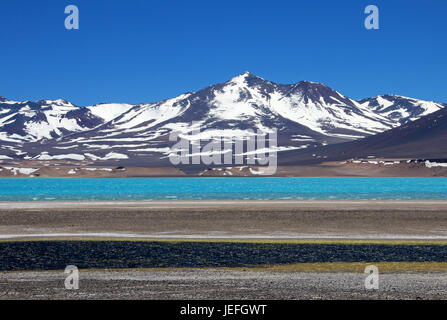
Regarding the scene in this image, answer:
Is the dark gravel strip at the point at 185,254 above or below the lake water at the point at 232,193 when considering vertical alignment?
above

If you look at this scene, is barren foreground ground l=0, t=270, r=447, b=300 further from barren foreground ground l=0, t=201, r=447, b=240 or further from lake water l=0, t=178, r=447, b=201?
lake water l=0, t=178, r=447, b=201

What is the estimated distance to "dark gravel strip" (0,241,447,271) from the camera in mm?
25984

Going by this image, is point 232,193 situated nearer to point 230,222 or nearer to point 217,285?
point 230,222

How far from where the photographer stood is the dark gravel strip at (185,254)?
Result: 85.3 feet

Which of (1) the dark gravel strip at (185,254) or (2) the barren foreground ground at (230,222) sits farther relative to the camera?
(2) the barren foreground ground at (230,222)

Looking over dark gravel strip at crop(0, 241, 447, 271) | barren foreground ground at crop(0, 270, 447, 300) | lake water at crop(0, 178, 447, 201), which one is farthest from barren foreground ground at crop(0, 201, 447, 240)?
lake water at crop(0, 178, 447, 201)

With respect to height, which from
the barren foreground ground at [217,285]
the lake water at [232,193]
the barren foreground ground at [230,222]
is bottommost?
the lake water at [232,193]

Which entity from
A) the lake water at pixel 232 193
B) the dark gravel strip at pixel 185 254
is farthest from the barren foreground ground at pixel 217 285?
the lake water at pixel 232 193

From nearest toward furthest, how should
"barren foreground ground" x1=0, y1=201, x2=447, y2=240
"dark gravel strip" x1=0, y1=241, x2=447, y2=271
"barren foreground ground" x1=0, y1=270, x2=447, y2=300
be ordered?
"barren foreground ground" x1=0, y1=270, x2=447, y2=300 < "dark gravel strip" x1=0, y1=241, x2=447, y2=271 < "barren foreground ground" x1=0, y1=201, x2=447, y2=240

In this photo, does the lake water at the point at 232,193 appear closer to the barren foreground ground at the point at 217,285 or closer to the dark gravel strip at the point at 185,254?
the dark gravel strip at the point at 185,254

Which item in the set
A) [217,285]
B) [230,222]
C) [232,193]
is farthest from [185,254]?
[232,193]

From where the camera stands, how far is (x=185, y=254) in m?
28.8
